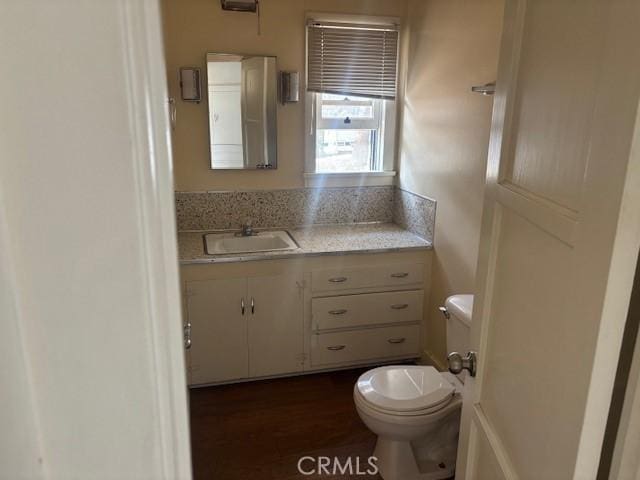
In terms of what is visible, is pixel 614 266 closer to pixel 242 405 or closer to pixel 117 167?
pixel 117 167

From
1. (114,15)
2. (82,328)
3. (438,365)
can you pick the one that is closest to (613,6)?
(114,15)

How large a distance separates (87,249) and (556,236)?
68cm

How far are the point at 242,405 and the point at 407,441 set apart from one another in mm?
→ 952

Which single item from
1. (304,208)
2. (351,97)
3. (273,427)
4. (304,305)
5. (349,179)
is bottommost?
(273,427)

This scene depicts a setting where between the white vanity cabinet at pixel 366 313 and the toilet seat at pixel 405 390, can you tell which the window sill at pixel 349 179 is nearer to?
the white vanity cabinet at pixel 366 313

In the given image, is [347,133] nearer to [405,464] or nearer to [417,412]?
[417,412]

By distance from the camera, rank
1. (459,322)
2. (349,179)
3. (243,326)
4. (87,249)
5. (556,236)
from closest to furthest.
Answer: (87,249)
(556,236)
(459,322)
(243,326)
(349,179)

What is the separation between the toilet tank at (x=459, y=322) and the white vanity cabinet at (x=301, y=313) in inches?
27.2

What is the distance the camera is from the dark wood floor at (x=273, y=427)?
212cm

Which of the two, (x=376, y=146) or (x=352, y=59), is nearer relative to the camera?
(x=352, y=59)

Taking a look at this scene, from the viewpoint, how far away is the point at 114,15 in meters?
0.41

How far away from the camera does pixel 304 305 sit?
8.77 feet

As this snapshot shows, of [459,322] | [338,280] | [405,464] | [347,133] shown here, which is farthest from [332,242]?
[405,464]

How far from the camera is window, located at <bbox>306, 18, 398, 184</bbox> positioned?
9.43ft
